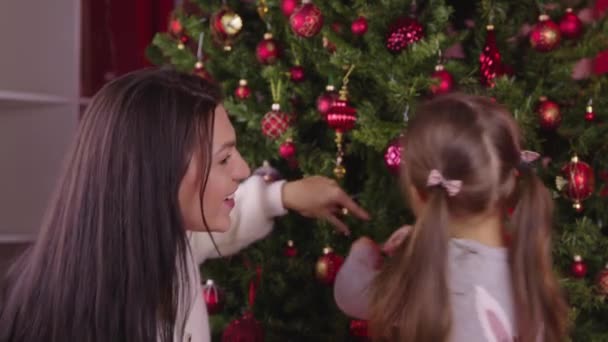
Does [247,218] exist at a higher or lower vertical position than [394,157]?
lower

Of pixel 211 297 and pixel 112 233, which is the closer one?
pixel 112 233

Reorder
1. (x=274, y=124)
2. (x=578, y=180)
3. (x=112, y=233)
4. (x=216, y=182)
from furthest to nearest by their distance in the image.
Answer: (x=274, y=124)
(x=578, y=180)
(x=216, y=182)
(x=112, y=233)

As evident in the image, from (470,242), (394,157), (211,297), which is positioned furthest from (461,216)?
(211,297)

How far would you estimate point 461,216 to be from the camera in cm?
148

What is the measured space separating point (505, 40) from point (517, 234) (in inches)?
17.4

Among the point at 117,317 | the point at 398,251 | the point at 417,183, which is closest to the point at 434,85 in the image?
the point at 417,183

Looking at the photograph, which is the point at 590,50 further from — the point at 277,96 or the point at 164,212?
the point at 164,212

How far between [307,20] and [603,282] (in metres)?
0.69

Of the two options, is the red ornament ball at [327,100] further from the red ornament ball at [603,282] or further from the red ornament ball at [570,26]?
the red ornament ball at [603,282]

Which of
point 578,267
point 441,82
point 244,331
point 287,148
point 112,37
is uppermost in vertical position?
point 112,37

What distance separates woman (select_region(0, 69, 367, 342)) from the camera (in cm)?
121

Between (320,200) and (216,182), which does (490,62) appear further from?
(216,182)

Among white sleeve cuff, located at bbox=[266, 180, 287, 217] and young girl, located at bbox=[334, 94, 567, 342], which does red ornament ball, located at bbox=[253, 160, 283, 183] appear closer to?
white sleeve cuff, located at bbox=[266, 180, 287, 217]

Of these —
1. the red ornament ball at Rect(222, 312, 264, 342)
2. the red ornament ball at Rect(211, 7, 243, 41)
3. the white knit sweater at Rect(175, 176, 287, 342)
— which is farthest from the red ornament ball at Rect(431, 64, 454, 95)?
the red ornament ball at Rect(222, 312, 264, 342)
